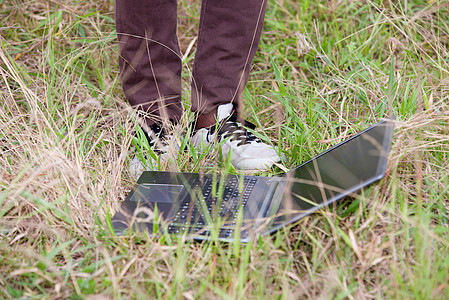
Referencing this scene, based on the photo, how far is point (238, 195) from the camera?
1.08 meters

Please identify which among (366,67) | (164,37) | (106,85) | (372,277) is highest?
(164,37)

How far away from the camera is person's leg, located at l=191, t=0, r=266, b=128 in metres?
1.30

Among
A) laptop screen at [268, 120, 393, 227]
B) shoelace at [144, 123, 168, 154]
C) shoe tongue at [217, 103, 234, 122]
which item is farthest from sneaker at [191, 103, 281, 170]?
laptop screen at [268, 120, 393, 227]

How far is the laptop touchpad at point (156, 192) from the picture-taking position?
1.09 metres

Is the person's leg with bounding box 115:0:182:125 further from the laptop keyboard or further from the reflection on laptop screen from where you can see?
the reflection on laptop screen

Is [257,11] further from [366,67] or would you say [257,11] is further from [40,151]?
[40,151]

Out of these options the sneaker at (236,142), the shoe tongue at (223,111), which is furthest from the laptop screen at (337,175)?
the shoe tongue at (223,111)

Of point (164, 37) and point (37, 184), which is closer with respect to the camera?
point (37, 184)

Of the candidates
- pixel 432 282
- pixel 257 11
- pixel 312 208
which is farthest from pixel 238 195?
pixel 257 11

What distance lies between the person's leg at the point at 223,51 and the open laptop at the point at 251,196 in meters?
0.33

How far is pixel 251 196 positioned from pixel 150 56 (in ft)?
1.82

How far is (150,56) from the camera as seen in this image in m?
1.34

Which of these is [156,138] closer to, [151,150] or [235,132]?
[151,150]

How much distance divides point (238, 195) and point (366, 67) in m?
0.78
